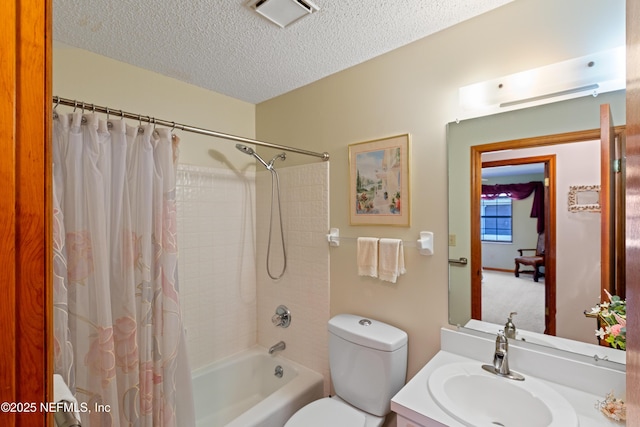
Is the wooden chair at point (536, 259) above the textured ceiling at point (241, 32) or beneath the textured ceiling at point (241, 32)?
beneath

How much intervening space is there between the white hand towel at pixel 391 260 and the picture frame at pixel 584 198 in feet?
2.46

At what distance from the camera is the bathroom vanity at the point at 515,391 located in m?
1.00

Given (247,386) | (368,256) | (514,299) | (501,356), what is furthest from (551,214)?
(247,386)

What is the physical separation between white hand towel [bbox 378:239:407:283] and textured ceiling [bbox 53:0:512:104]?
109cm

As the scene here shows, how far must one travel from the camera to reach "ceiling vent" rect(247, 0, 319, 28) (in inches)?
49.4

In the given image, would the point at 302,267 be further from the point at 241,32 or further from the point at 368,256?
the point at 241,32

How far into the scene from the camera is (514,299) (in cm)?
134

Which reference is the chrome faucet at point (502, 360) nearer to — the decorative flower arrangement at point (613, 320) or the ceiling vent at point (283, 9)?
the decorative flower arrangement at point (613, 320)

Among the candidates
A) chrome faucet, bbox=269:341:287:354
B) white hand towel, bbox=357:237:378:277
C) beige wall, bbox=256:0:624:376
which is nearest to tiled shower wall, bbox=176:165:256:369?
chrome faucet, bbox=269:341:287:354

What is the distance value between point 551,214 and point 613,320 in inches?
17.2

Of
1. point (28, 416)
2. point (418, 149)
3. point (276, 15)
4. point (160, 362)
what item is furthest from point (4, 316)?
point (418, 149)

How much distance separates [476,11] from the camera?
134 centimetres

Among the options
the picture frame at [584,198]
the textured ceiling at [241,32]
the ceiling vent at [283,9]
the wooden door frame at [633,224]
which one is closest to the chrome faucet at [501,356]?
the picture frame at [584,198]

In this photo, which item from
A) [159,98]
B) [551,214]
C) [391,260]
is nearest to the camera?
[551,214]
